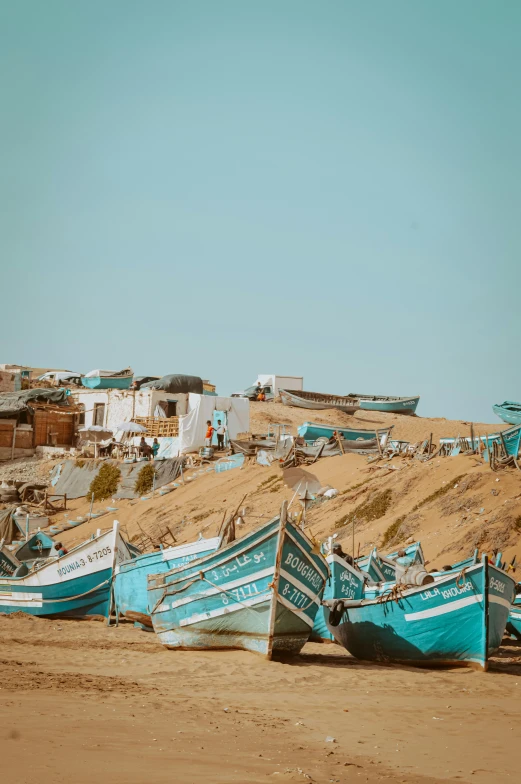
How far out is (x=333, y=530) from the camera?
83.1 ft

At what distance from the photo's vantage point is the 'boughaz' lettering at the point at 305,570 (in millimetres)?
11805

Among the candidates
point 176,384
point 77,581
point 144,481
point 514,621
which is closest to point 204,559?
point 77,581

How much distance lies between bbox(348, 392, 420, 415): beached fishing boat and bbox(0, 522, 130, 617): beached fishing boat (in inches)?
1610

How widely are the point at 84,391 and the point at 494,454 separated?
2704 centimetres

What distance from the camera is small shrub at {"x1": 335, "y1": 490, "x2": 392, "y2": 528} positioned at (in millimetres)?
25375

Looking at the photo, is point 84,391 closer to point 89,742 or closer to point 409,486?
point 409,486

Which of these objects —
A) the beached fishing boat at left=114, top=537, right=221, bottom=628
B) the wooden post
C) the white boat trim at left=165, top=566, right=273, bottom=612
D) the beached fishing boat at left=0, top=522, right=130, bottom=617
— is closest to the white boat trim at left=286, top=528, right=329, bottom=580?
the wooden post

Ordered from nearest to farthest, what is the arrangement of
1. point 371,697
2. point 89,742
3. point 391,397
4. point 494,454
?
point 89,742, point 371,697, point 494,454, point 391,397

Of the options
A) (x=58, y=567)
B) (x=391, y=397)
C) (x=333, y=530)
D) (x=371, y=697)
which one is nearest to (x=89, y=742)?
(x=371, y=697)

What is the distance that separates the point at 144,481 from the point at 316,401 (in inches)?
870

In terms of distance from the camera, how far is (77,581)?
56.6 feet

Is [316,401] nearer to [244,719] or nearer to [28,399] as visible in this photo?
[28,399]

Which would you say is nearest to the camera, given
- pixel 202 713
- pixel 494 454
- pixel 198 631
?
pixel 202 713

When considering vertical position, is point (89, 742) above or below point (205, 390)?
below
